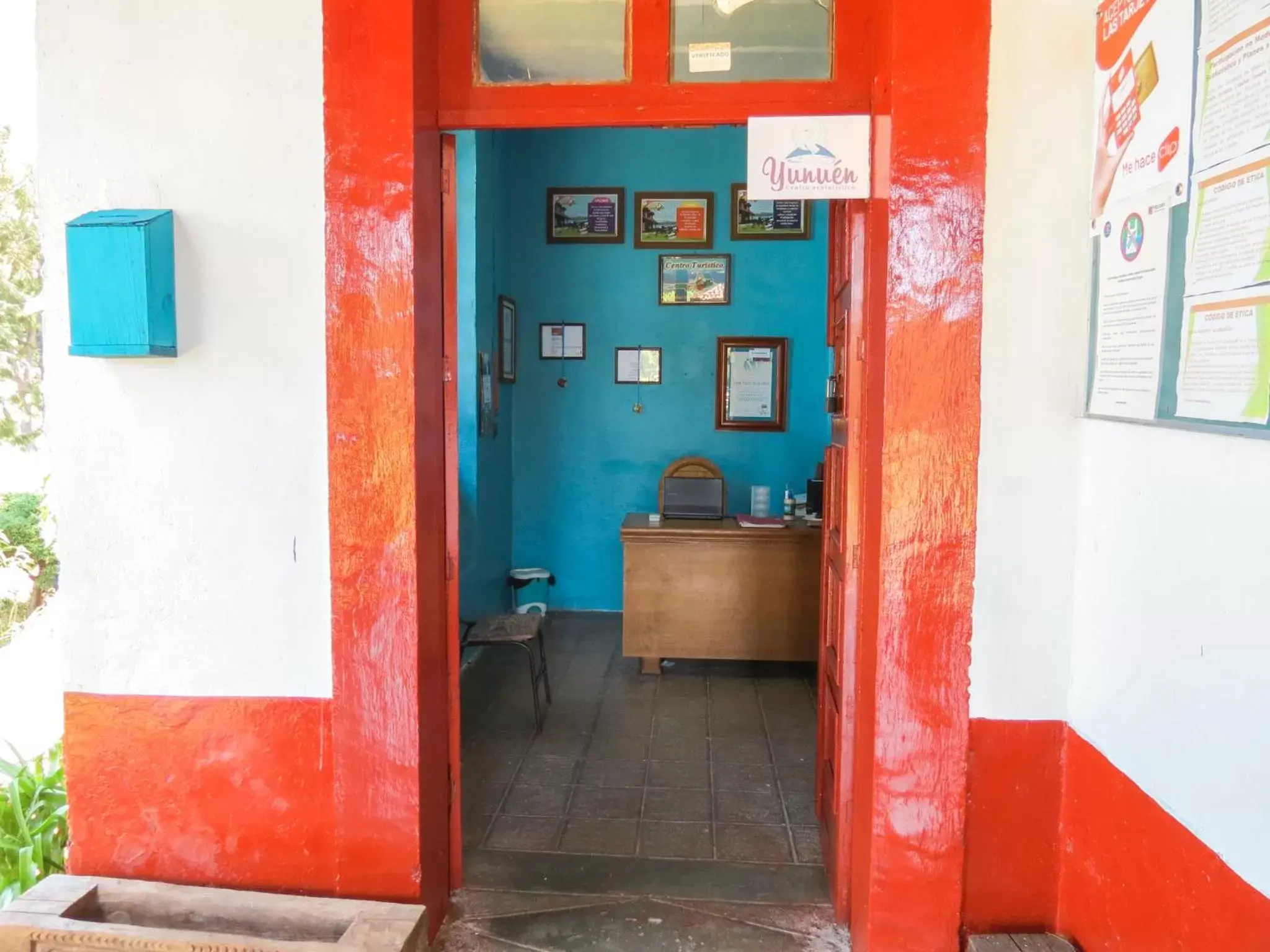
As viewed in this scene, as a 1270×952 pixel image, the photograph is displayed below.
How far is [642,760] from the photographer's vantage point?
3.51 metres

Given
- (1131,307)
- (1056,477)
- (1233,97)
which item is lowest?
(1056,477)

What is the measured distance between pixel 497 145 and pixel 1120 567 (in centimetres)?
468

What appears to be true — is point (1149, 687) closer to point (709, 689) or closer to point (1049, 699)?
point (1049, 699)

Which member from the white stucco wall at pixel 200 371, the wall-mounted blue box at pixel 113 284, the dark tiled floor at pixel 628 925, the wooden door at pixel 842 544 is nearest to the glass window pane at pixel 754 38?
the wooden door at pixel 842 544

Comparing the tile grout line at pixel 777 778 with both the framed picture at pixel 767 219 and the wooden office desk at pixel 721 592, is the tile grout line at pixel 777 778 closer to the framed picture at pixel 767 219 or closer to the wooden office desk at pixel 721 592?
the wooden office desk at pixel 721 592

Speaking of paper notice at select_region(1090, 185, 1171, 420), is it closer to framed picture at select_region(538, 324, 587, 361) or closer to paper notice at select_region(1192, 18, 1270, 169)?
paper notice at select_region(1192, 18, 1270, 169)

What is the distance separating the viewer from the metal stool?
12.2ft

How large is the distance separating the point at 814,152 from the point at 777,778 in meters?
2.41

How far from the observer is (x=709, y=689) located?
4.41m

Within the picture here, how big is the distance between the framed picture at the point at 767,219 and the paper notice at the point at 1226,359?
4204mm

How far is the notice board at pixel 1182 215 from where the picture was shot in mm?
1336

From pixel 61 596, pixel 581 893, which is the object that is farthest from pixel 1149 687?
pixel 61 596

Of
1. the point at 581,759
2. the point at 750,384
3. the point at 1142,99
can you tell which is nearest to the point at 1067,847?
the point at 1142,99

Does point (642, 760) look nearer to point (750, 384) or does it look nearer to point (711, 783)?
point (711, 783)
